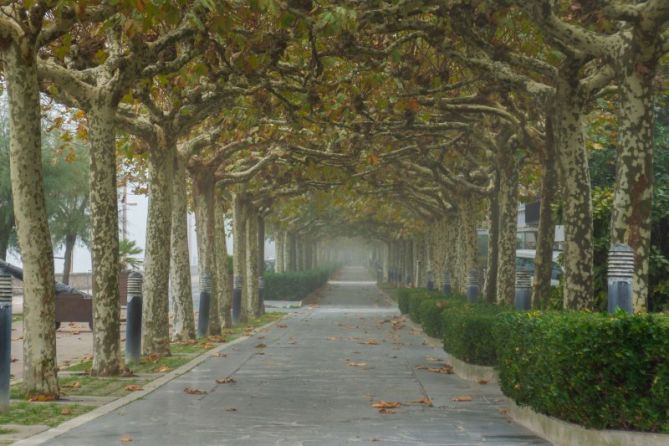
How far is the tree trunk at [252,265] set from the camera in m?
39.1

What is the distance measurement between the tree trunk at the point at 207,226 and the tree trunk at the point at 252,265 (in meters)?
10.9

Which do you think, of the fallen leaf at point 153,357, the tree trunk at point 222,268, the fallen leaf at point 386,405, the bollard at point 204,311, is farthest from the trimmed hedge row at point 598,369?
the tree trunk at point 222,268

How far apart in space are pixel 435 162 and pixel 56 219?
28.2m

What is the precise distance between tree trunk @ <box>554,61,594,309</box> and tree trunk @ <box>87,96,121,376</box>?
634cm

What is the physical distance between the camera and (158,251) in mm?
19594

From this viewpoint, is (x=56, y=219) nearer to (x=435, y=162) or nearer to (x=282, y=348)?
(x=435, y=162)

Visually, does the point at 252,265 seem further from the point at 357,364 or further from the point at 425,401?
the point at 425,401

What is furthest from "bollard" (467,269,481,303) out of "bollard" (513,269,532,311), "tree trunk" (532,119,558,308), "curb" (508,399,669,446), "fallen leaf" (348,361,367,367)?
"curb" (508,399,669,446)

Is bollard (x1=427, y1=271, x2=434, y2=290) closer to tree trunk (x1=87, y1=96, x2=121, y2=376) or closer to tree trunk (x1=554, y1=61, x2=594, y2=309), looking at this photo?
tree trunk (x1=87, y1=96, x2=121, y2=376)

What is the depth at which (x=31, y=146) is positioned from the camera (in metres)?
12.7

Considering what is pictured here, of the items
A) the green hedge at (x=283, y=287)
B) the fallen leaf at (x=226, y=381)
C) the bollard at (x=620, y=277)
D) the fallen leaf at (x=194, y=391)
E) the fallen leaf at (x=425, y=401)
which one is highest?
the bollard at (x=620, y=277)

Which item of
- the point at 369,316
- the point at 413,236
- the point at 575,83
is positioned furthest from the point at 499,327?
the point at 413,236

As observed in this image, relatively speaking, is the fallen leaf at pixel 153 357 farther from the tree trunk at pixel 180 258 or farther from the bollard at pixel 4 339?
the bollard at pixel 4 339

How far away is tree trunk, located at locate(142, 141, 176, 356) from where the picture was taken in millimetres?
19547
